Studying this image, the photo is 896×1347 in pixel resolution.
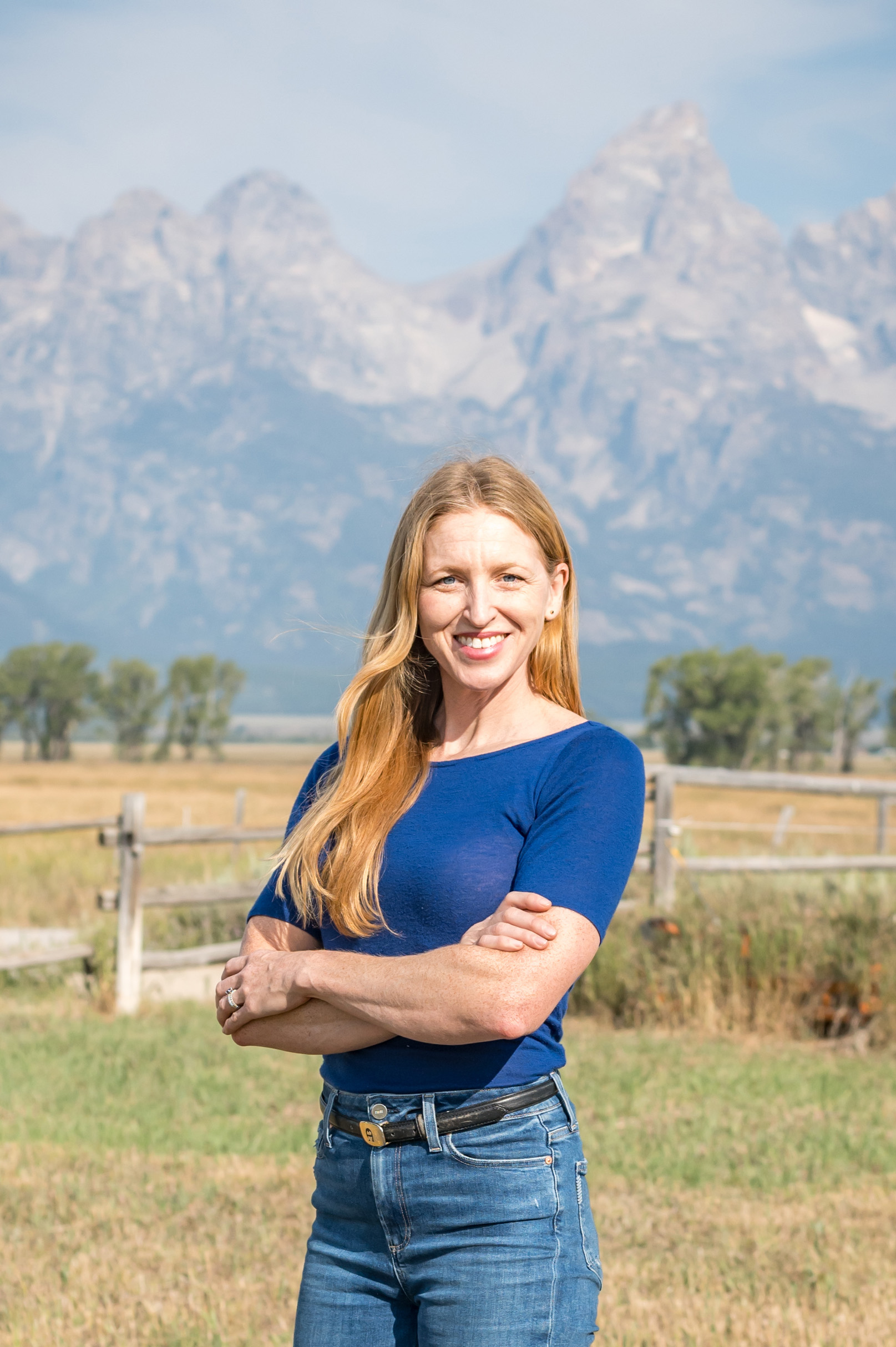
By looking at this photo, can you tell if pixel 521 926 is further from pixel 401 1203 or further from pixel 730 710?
pixel 730 710

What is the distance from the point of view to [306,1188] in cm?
526

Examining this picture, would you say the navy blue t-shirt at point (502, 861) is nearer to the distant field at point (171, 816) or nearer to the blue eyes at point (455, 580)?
the blue eyes at point (455, 580)

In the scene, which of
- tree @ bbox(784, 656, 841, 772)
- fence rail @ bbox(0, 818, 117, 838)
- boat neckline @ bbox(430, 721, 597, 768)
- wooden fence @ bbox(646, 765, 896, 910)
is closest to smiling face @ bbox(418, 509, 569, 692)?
boat neckline @ bbox(430, 721, 597, 768)

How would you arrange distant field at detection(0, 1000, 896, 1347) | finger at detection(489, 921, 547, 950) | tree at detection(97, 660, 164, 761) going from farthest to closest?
tree at detection(97, 660, 164, 761)
distant field at detection(0, 1000, 896, 1347)
finger at detection(489, 921, 547, 950)

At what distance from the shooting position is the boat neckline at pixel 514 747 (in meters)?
2.08

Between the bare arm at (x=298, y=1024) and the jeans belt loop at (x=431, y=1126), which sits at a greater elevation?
the bare arm at (x=298, y=1024)

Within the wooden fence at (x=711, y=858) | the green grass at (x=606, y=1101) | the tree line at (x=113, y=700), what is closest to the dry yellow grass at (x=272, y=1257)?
the green grass at (x=606, y=1101)

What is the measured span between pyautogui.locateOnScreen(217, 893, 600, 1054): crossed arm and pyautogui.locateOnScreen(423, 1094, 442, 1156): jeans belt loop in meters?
0.10

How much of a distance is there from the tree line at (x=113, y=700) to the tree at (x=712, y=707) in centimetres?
4083

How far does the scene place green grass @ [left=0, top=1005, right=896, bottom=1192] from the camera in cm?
559

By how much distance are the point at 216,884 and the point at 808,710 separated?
101407 millimetres

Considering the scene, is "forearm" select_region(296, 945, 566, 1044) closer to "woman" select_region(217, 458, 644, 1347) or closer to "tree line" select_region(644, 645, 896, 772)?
"woman" select_region(217, 458, 644, 1347)

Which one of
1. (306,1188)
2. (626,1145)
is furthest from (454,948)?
(626,1145)

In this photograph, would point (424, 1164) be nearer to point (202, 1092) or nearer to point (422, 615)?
point (422, 615)
